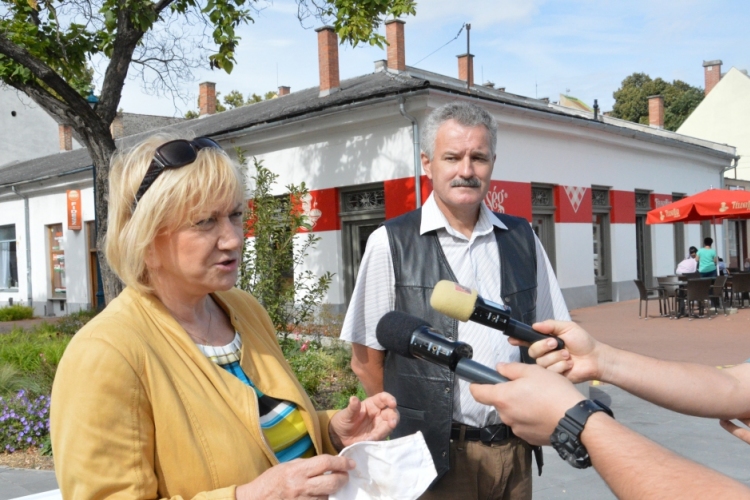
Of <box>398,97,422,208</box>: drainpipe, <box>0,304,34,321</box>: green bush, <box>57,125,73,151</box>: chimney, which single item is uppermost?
<box>57,125,73,151</box>: chimney

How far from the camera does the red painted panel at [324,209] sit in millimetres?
14922

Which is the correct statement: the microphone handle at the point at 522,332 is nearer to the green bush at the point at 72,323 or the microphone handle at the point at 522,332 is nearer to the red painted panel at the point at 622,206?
the green bush at the point at 72,323

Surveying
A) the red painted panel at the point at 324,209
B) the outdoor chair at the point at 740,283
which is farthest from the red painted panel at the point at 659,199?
the red painted panel at the point at 324,209

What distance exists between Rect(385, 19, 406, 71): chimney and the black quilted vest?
17.3 m

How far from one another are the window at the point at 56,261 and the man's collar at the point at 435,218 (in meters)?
22.5

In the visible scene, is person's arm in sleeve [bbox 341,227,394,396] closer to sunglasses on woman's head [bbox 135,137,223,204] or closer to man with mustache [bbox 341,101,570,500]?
man with mustache [bbox 341,101,570,500]

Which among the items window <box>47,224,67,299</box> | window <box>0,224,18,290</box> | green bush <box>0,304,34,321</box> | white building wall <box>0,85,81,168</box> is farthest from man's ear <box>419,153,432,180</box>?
white building wall <box>0,85,81,168</box>

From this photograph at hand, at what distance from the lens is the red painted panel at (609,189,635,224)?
18625mm

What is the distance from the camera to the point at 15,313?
68.6 ft

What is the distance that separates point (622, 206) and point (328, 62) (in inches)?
364

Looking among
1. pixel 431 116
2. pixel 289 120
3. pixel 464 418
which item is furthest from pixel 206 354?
pixel 289 120

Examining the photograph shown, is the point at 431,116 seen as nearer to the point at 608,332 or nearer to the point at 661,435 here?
the point at 661,435

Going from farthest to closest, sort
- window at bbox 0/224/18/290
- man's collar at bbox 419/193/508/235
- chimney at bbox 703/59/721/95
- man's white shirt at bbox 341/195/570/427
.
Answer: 1. chimney at bbox 703/59/721/95
2. window at bbox 0/224/18/290
3. man's collar at bbox 419/193/508/235
4. man's white shirt at bbox 341/195/570/427

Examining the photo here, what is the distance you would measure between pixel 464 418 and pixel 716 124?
39.9 metres
